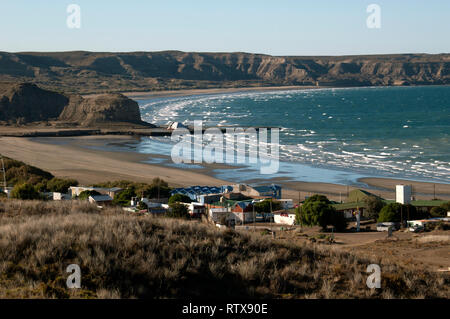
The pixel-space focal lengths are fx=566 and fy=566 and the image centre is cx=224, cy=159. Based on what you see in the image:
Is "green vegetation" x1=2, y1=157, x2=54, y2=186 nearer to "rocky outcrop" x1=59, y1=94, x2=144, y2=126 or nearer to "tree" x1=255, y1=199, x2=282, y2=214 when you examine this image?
"tree" x1=255, y1=199, x2=282, y2=214

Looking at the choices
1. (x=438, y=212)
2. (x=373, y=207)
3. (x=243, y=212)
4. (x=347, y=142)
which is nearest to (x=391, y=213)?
(x=373, y=207)

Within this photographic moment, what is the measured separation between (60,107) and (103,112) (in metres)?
12.2

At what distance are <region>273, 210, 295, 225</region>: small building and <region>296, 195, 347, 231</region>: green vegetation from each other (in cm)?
119

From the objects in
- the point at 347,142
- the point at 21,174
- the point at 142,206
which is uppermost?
the point at 21,174

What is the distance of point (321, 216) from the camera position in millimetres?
26328

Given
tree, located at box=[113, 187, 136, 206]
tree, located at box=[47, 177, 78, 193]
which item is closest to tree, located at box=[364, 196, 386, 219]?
tree, located at box=[113, 187, 136, 206]

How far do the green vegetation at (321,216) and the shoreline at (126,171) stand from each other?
7.13 metres

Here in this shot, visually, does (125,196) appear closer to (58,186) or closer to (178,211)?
(58,186)

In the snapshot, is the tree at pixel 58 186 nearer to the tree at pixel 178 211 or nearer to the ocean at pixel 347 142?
the tree at pixel 178 211

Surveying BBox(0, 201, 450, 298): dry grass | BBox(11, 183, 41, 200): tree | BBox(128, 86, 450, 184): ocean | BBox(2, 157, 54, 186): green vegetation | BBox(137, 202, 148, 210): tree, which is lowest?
BBox(128, 86, 450, 184): ocean

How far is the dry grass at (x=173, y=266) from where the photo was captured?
9.55 meters

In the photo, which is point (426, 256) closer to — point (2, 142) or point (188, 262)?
point (188, 262)

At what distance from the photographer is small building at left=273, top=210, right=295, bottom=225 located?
28759 millimetres

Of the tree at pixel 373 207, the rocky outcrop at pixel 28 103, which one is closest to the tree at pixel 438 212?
the tree at pixel 373 207
